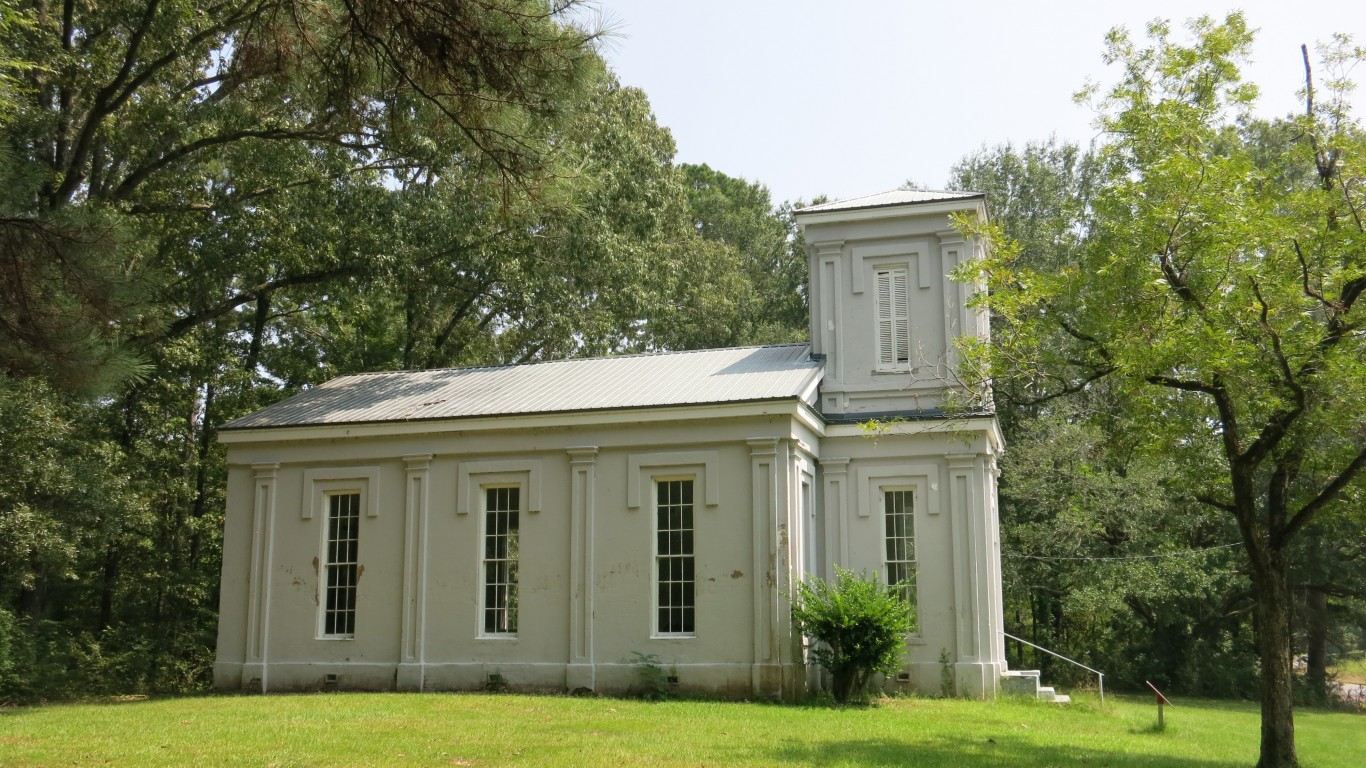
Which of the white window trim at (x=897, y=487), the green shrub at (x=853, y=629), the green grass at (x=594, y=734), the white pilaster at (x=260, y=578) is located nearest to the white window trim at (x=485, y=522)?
the green grass at (x=594, y=734)

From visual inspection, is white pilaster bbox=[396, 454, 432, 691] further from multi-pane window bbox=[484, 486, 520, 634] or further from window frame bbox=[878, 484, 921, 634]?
window frame bbox=[878, 484, 921, 634]

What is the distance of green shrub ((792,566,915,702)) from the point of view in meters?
17.5

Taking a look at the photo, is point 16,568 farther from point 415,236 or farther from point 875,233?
point 875,233

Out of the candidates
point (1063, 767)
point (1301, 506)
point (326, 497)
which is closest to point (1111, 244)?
point (1301, 506)

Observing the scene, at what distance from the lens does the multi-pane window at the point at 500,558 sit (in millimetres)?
20203

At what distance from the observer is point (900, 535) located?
20875 millimetres

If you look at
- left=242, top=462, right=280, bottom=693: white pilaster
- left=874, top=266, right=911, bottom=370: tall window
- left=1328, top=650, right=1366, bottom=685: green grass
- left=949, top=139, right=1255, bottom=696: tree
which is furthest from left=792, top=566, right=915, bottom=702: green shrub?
left=1328, top=650, right=1366, bottom=685: green grass

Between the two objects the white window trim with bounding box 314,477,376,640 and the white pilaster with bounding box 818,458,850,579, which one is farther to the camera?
the white pilaster with bounding box 818,458,850,579

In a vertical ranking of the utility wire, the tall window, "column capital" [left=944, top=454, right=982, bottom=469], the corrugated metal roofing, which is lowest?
the utility wire

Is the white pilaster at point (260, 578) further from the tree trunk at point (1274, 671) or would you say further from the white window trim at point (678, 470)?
the tree trunk at point (1274, 671)

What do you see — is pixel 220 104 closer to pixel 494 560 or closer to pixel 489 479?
pixel 489 479

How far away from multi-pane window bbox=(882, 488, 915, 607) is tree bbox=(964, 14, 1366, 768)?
20.9 ft

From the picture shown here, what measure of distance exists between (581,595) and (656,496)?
6.87ft

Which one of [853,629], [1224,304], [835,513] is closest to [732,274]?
[835,513]
